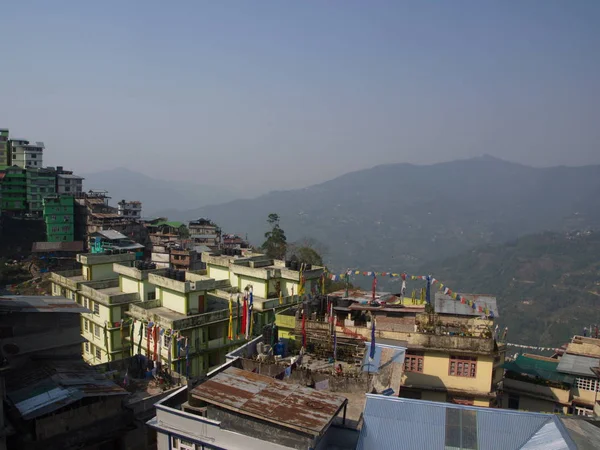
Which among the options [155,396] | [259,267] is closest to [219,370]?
[155,396]

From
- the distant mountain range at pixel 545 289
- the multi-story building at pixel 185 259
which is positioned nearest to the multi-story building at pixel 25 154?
the multi-story building at pixel 185 259

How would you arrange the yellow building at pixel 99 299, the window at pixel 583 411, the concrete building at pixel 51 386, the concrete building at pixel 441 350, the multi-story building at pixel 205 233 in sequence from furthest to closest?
1. the multi-story building at pixel 205 233
2. the yellow building at pixel 99 299
3. the window at pixel 583 411
4. the concrete building at pixel 441 350
5. the concrete building at pixel 51 386

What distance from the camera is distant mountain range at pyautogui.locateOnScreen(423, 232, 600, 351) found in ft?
388

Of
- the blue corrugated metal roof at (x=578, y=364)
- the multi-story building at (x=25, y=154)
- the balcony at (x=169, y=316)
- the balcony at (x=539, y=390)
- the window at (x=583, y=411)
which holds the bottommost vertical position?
the window at (x=583, y=411)

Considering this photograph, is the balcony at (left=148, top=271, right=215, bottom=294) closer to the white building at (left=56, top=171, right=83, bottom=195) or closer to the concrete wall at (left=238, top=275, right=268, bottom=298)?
the concrete wall at (left=238, top=275, right=268, bottom=298)

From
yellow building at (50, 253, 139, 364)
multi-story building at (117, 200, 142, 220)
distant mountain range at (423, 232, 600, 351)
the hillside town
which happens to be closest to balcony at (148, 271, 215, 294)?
the hillside town

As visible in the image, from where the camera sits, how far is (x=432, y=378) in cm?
2364

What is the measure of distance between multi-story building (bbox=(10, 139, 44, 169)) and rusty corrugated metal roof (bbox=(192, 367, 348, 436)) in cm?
8541

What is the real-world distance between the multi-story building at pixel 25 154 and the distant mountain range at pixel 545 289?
330 feet

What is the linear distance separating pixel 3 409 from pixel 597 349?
32.6 metres

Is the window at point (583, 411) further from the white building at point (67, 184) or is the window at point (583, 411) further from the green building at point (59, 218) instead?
the white building at point (67, 184)

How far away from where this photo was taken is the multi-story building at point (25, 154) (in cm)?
8725

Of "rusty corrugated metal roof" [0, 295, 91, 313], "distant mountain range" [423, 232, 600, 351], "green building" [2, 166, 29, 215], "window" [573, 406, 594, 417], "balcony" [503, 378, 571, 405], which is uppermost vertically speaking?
"green building" [2, 166, 29, 215]

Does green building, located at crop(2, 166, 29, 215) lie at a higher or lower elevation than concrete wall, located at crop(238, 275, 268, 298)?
higher
